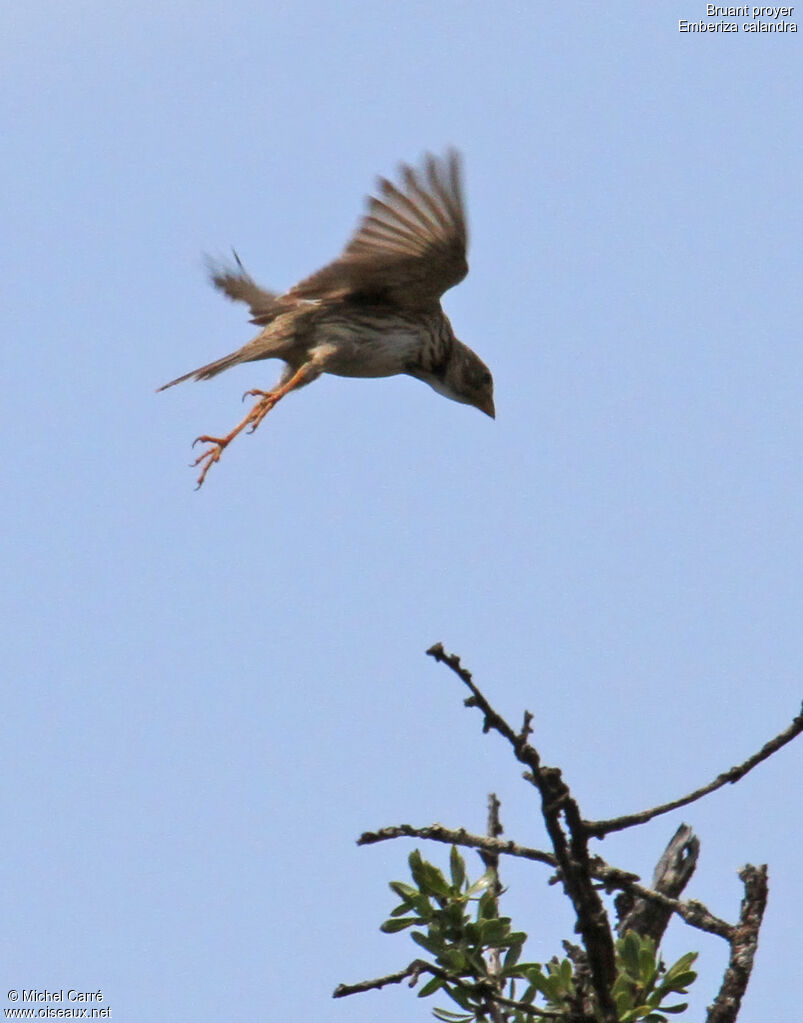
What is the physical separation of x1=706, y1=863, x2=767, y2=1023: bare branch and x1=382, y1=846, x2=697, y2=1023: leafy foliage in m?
0.08

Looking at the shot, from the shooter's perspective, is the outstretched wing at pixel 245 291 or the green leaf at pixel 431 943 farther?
the outstretched wing at pixel 245 291

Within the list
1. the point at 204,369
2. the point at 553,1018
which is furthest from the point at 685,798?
the point at 204,369

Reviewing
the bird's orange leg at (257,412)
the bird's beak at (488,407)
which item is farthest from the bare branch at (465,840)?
the bird's beak at (488,407)

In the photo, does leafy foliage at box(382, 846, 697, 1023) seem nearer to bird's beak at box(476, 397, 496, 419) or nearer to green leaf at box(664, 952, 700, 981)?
green leaf at box(664, 952, 700, 981)

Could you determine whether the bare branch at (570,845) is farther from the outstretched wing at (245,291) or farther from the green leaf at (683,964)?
the outstretched wing at (245,291)

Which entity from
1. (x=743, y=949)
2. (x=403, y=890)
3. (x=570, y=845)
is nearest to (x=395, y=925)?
(x=403, y=890)

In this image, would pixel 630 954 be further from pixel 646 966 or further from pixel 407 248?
pixel 407 248

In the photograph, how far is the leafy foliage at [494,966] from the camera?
9.11 ft

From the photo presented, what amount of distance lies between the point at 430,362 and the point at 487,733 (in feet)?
19.9

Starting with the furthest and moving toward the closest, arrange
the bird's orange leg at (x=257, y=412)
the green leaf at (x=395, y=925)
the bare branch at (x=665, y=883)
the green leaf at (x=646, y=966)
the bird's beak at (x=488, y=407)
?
the bird's beak at (x=488, y=407) → the bird's orange leg at (x=257, y=412) → the bare branch at (x=665, y=883) → the green leaf at (x=395, y=925) → the green leaf at (x=646, y=966)

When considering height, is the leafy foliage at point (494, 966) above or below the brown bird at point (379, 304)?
below

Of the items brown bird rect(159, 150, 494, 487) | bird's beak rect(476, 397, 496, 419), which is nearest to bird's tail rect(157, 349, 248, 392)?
brown bird rect(159, 150, 494, 487)

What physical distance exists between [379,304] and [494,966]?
538 cm

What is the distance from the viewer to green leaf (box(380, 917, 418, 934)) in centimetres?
296
